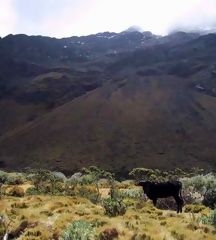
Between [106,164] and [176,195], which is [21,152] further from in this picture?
[176,195]

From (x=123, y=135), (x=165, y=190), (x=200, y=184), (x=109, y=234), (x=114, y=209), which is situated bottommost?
(x=200, y=184)

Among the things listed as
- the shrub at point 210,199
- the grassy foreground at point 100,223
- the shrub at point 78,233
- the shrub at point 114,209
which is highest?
the shrub at point 78,233

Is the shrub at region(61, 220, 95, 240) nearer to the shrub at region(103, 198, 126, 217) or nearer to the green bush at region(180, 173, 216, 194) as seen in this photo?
the shrub at region(103, 198, 126, 217)

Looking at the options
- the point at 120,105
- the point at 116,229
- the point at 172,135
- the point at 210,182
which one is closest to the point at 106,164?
the point at 172,135

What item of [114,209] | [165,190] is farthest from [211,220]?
[165,190]

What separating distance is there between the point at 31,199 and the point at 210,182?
16.8 meters

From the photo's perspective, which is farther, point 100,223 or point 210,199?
point 210,199

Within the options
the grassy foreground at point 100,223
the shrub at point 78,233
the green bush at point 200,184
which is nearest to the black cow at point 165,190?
the grassy foreground at point 100,223

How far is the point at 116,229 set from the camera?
70.6 feet

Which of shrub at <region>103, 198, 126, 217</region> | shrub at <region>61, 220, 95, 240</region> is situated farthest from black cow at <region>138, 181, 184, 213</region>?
shrub at <region>61, 220, 95, 240</region>

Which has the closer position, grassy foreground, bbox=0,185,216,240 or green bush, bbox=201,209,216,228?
grassy foreground, bbox=0,185,216,240

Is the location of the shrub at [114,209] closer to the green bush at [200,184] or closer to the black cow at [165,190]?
the black cow at [165,190]

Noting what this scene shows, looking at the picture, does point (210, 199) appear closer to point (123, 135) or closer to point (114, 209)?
point (114, 209)

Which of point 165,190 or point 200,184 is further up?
point 165,190
